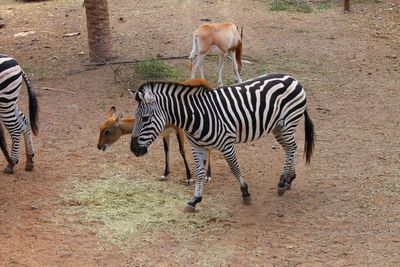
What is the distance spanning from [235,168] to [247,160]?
61.2 inches

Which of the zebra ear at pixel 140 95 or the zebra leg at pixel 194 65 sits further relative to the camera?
the zebra leg at pixel 194 65

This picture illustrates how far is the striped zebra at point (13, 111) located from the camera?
7.75m

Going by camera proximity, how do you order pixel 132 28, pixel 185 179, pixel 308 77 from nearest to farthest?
pixel 185 179
pixel 308 77
pixel 132 28

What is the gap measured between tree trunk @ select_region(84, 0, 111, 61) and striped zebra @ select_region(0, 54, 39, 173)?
4200mm

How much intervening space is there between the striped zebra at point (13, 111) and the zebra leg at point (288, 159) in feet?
10.6

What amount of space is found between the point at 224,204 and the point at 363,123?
11.7 feet

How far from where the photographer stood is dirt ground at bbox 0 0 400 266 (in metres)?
6.09

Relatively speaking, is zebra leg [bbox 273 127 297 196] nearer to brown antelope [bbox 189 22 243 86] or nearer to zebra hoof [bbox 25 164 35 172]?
zebra hoof [bbox 25 164 35 172]

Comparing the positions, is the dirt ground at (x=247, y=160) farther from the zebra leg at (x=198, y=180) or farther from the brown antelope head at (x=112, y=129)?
the brown antelope head at (x=112, y=129)

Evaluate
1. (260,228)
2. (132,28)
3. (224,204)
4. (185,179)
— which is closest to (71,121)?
(185,179)

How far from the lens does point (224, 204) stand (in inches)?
281

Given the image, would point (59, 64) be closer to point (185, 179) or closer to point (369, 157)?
point (185, 179)

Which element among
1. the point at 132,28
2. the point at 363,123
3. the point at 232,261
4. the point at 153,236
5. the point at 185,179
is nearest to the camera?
the point at 232,261

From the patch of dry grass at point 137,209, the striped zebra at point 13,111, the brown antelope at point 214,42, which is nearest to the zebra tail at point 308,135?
the patch of dry grass at point 137,209
